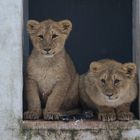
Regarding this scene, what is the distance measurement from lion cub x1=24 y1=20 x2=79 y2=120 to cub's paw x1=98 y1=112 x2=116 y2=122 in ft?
1.60

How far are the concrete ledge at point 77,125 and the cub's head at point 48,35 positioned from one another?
859 millimetres

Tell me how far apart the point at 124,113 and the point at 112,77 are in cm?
48

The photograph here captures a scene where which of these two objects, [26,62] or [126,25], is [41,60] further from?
[126,25]

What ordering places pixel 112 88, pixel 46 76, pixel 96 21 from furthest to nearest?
pixel 96 21, pixel 46 76, pixel 112 88

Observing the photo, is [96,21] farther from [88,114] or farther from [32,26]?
[88,114]

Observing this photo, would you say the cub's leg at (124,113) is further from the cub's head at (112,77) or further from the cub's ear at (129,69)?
the cub's ear at (129,69)

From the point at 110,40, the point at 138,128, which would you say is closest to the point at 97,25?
the point at 110,40

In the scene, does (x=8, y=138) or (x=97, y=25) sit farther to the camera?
(x=97, y=25)


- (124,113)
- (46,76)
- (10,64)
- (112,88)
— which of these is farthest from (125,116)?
(10,64)

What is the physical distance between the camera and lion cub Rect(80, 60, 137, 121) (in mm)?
7359

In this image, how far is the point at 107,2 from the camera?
29.7 ft

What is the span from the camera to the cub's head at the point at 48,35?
7.56m

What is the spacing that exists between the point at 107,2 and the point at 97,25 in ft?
1.19

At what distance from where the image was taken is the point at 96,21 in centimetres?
903
